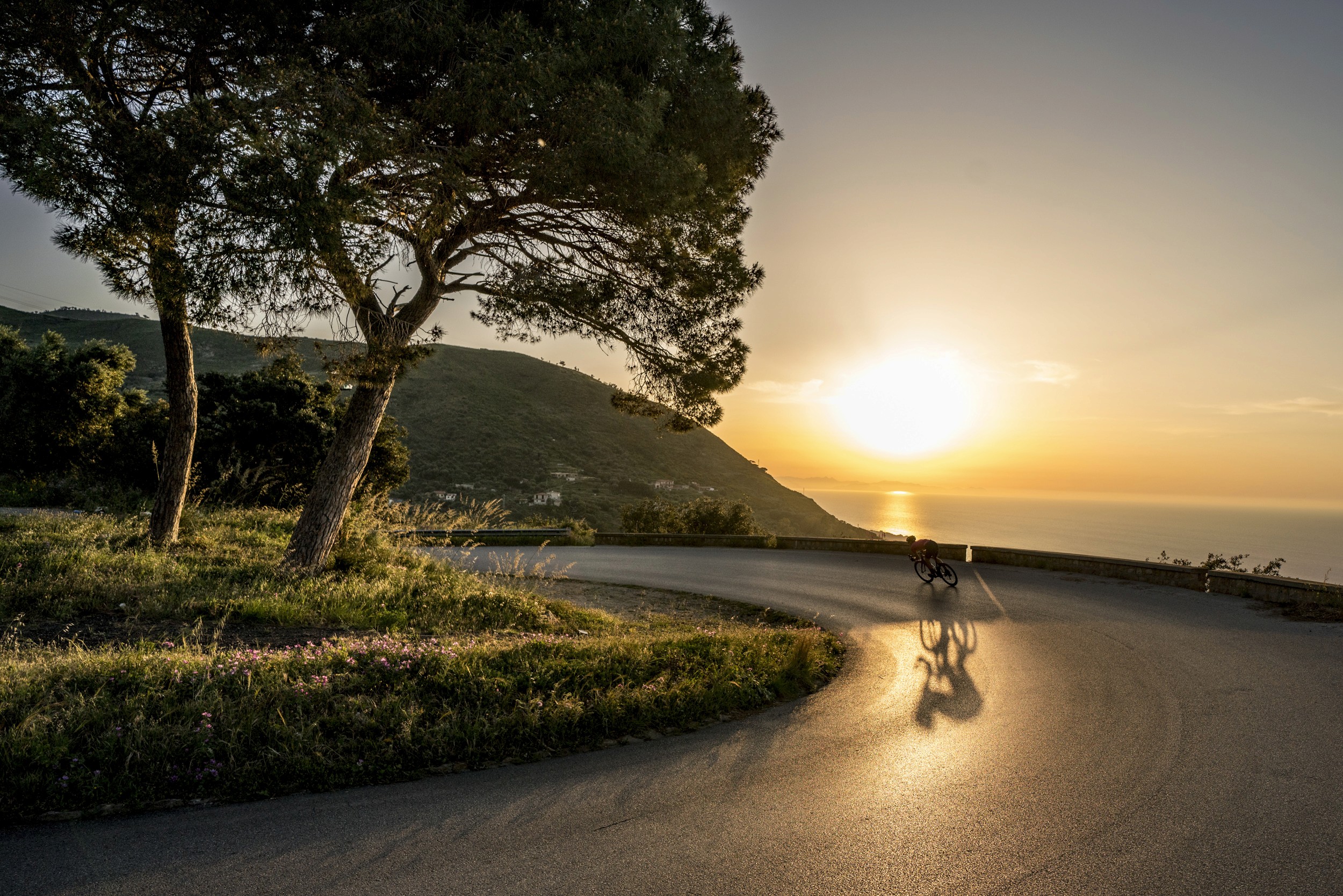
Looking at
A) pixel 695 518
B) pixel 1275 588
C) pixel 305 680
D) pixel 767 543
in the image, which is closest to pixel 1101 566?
pixel 1275 588

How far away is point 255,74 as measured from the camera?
8336 millimetres

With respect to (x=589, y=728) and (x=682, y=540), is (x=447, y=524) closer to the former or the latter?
(x=589, y=728)

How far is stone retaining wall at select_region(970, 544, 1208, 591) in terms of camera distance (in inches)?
497

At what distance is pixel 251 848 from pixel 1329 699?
861cm

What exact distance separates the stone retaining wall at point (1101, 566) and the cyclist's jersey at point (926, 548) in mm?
3017

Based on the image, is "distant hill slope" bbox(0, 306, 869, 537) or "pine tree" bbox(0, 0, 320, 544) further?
"distant hill slope" bbox(0, 306, 869, 537)

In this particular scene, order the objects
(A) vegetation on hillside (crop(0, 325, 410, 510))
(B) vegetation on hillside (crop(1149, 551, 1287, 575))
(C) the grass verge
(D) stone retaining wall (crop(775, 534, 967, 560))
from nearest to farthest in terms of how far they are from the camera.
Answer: (C) the grass verge, (B) vegetation on hillside (crop(1149, 551, 1287, 575)), (D) stone retaining wall (crop(775, 534, 967, 560)), (A) vegetation on hillside (crop(0, 325, 410, 510))

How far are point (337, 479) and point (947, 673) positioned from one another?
8631mm

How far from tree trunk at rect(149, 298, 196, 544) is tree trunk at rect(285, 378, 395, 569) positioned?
7.57ft

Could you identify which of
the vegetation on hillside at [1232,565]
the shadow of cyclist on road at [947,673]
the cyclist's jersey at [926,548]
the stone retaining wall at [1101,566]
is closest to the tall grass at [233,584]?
the shadow of cyclist on road at [947,673]

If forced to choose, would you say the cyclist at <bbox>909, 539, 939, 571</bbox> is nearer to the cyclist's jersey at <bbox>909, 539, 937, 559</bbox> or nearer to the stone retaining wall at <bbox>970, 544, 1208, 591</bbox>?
the cyclist's jersey at <bbox>909, 539, 937, 559</bbox>

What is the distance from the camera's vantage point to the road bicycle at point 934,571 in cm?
1352

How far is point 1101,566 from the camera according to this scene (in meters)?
14.4

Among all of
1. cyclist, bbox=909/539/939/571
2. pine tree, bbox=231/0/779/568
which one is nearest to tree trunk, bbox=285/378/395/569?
pine tree, bbox=231/0/779/568
